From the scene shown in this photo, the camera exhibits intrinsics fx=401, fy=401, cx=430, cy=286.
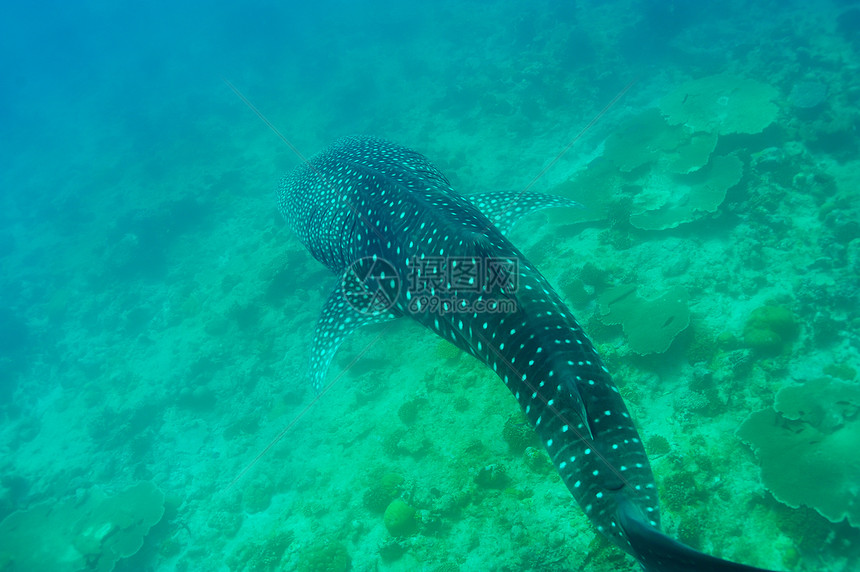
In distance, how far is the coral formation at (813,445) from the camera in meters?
4.91

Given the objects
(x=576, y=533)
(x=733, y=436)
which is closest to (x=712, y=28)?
(x=733, y=436)

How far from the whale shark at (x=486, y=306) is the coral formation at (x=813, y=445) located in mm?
4204

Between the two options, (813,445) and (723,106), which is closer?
(813,445)

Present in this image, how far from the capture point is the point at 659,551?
1.96 metres

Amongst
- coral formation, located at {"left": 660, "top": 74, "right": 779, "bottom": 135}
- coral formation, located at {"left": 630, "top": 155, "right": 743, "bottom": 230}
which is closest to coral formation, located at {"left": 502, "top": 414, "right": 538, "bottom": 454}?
coral formation, located at {"left": 630, "top": 155, "right": 743, "bottom": 230}

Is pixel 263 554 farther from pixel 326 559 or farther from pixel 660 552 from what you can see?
pixel 660 552

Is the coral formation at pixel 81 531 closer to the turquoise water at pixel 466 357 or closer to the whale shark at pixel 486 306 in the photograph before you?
the turquoise water at pixel 466 357

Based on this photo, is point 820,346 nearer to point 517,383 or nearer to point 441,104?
point 517,383

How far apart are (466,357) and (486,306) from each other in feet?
16.8

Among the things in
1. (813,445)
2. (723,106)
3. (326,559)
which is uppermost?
(723,106)

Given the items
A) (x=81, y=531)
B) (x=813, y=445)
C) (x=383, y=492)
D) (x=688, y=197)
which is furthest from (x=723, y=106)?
(x=81, y=531)

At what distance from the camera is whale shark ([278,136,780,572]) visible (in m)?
2.54

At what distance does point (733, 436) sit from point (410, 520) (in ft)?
16.8

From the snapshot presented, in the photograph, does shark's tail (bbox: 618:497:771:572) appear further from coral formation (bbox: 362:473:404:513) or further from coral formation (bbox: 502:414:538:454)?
coral formation (bbox: 362:473:404:513)
